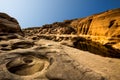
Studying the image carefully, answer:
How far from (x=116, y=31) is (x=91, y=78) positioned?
13058mm

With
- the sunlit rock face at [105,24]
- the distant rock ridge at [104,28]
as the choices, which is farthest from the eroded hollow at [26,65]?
the sunlit rock face at [105,24]

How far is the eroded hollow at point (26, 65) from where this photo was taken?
16.6ft

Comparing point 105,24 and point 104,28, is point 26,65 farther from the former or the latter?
point 105,24

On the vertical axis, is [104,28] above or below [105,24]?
below

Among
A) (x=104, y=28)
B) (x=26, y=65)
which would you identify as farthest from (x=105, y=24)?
(x=26, y=65)

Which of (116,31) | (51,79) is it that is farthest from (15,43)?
(116,31)

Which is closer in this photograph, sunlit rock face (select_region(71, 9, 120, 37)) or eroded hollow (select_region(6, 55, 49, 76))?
eroded hollow (select_region(6, 55, 49, 76))

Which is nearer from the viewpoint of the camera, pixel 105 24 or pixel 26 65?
pixel 26 65

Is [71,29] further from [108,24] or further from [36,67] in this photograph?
[36,67]

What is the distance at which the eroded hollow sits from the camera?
199 inches

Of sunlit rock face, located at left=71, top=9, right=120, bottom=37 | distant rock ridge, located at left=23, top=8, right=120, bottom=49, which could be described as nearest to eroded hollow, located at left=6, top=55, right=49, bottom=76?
distant rock ridge, located at left=23, top=8, right=120, bottom=49

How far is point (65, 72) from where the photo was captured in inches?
190

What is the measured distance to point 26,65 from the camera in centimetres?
547

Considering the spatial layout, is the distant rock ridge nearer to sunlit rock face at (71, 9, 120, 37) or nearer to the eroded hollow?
sunlit rock face at (71, 9, 120, 37)
